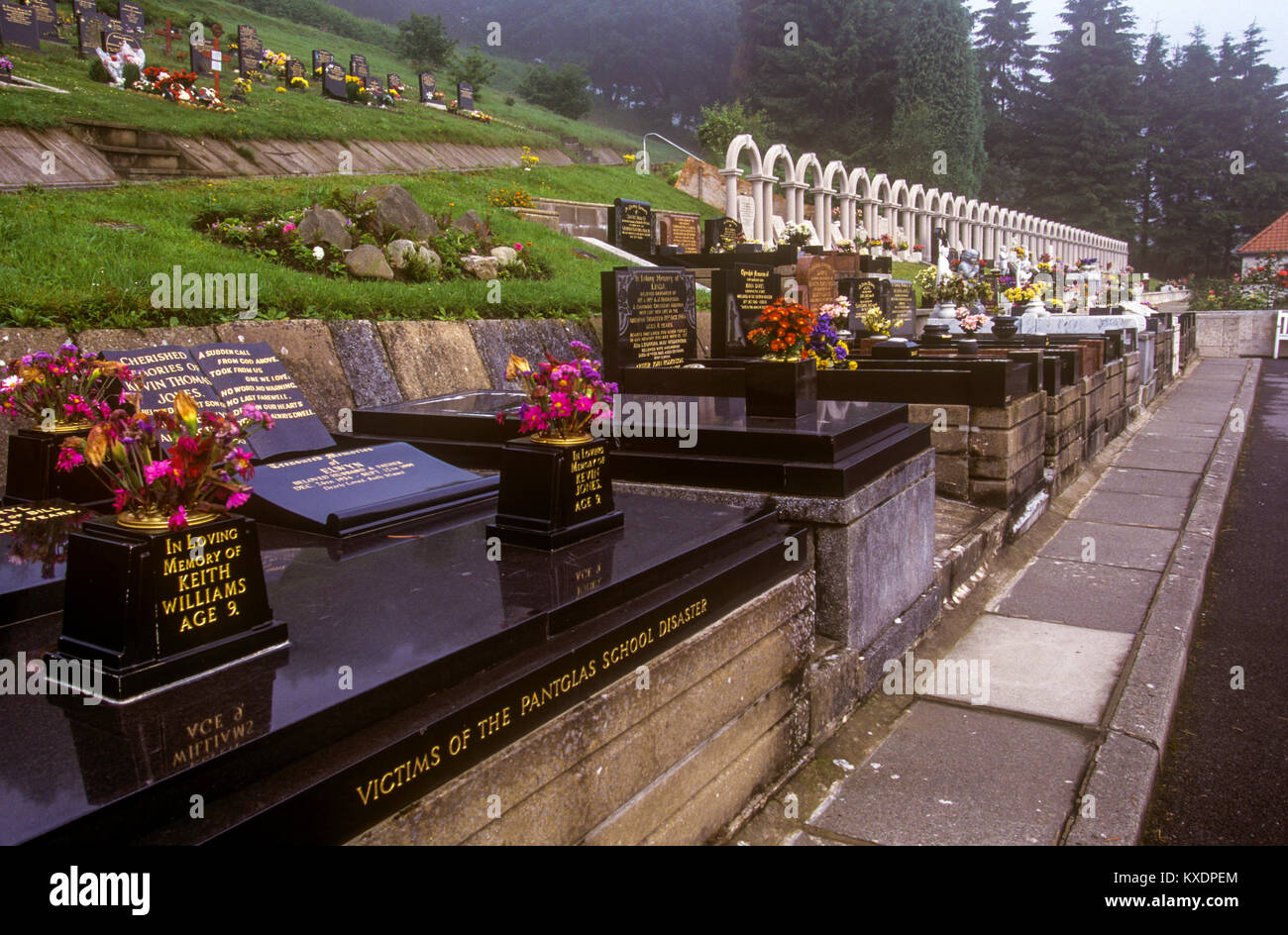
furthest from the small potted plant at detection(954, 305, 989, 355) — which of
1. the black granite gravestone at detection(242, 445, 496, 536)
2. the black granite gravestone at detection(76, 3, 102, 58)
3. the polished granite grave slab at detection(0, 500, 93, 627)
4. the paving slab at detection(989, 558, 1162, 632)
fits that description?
the black granite gravestone at detection(76, 3, 102, 58)

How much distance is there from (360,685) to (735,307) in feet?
23.0

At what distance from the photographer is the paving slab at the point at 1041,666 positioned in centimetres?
429

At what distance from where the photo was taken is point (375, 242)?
8859mm

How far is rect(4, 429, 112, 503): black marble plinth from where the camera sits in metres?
3.62

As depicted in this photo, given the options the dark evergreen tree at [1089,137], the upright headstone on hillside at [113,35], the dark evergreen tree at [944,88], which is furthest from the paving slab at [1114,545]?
the dark evergreen tree at [1089,137]

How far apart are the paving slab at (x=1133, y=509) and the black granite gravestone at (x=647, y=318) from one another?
12.3ft

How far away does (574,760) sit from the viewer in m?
2.58

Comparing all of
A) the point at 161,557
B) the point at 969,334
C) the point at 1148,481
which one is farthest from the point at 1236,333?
the point at 161,557

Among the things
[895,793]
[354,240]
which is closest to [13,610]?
[895,793]

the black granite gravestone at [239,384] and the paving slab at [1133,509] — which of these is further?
the paving slab at [1133,509]

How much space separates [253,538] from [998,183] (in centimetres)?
6974

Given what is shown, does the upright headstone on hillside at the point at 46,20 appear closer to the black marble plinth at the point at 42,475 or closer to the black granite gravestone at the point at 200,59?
the black granite gravestone at the point at 200,59

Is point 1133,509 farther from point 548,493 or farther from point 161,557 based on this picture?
point 161,557

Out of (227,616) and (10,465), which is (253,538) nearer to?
(227,616)
